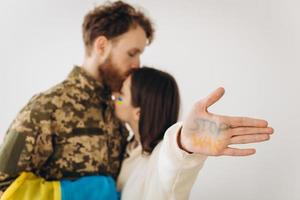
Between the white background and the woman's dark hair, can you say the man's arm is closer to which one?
the woman's dark hair

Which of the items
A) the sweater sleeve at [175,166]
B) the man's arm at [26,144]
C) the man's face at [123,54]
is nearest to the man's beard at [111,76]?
the man's face at [123,54]

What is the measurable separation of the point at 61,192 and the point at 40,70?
1.67ft

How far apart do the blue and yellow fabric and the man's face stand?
0.94ft

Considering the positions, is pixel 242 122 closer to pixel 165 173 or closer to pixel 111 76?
pixel 165 173

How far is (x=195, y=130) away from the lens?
0.78 m

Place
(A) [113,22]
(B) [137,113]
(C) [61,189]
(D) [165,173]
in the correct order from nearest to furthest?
(D) [165,173]
(C) [61,189]
(B) [137,113]
(A) [113,22]

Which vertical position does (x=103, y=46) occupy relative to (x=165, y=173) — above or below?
above

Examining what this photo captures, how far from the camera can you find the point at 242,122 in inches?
30.3

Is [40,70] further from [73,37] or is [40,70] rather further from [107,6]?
[107,6]

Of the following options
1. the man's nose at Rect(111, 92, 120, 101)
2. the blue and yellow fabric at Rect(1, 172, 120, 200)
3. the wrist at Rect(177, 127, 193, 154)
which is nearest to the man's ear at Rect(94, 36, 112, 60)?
the man's nose at Rect(111, 92, 120, 101)

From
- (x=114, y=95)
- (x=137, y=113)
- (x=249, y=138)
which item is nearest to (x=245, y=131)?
(x=249, y=138)

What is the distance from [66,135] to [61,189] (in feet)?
0.46

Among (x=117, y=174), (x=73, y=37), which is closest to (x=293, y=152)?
(x=117, y=174)

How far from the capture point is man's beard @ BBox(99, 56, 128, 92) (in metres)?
1.20
